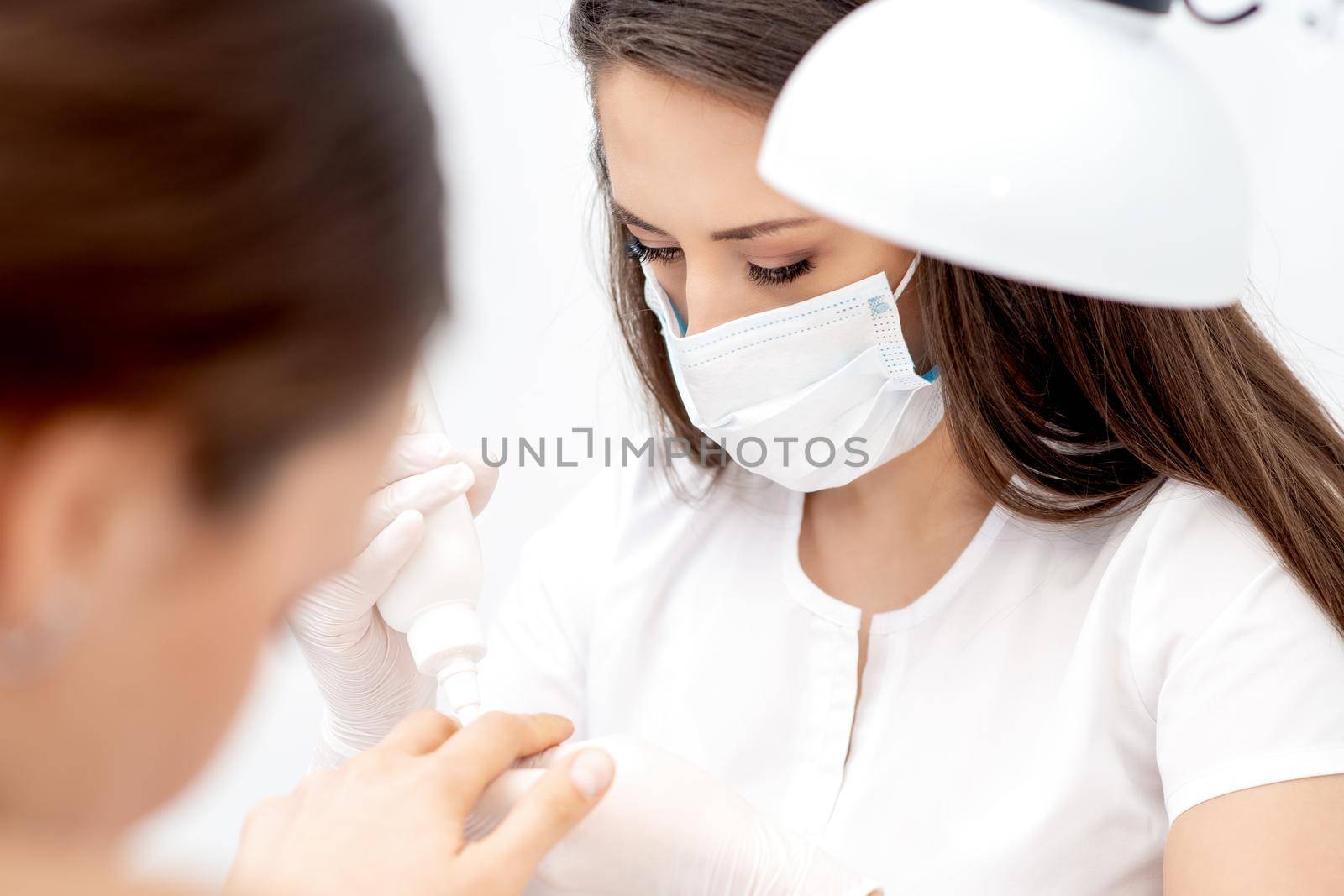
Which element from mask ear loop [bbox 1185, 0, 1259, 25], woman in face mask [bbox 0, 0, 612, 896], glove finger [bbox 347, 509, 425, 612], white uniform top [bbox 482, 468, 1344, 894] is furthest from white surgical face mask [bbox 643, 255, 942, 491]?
mask ear loop [bbox 1185, 0, 1259, 25]

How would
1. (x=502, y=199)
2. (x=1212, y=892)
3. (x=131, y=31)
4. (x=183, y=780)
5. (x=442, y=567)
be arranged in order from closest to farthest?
(x=131, y=31) → (x=183, y=780) → (x=1212, y=892) → (x=442, y=567) → (x=502, y=199)

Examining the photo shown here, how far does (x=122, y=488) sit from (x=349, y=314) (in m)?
0.11

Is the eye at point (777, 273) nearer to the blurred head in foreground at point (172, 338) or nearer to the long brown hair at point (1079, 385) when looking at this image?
the long brown hair at point (1079, 385)

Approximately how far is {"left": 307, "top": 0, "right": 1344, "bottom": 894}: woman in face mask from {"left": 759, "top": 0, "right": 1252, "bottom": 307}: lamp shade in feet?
1.41

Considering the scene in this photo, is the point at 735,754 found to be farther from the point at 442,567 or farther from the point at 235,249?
the point at 235,249

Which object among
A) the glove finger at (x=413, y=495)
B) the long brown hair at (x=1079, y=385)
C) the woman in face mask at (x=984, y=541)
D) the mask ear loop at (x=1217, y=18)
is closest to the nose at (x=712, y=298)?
the woman in face mask at (x=984, y=541)

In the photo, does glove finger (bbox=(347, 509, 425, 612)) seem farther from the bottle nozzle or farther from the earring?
the earring

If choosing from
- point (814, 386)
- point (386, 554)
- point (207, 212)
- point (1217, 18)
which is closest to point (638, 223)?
point (814, 386)

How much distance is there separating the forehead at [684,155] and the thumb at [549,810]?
1.49 ft

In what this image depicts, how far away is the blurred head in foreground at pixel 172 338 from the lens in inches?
15.6

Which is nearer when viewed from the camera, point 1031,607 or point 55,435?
point 55,435

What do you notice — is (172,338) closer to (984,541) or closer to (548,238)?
(984,541)

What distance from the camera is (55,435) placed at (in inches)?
15.9

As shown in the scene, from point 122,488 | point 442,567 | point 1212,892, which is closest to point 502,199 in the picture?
point 442,567
